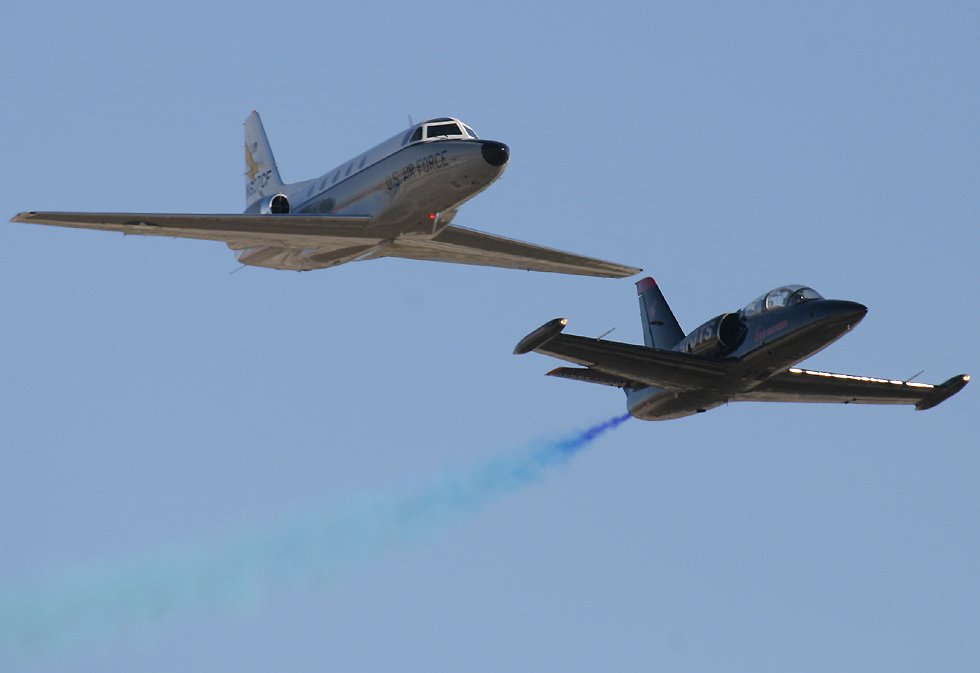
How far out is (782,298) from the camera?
5791 centimetres

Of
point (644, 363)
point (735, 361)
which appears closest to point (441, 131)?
point (644, 363)

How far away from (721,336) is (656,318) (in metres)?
8.92

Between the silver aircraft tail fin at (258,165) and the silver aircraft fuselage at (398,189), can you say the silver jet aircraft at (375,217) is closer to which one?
the silver aircraft fuselage at (398,189)

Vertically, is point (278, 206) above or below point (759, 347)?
above

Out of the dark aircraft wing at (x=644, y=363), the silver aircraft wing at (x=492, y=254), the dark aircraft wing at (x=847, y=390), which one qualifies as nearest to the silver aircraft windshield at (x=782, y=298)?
the dark aircraft wing at (x=644, y=363)

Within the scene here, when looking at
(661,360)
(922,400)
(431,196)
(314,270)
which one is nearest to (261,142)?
(314,270)

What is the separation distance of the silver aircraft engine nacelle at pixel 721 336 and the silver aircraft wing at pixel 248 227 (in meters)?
12.0

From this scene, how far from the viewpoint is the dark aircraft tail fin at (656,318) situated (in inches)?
2662

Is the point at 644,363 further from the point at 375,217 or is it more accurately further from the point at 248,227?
the point at 248,227

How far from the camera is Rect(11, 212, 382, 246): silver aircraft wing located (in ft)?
189

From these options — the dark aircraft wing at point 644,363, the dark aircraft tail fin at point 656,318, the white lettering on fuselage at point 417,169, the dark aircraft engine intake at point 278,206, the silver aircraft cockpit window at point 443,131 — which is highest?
the dark aircraft engine intake at point 278,206

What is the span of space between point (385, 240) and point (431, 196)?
10.3ft

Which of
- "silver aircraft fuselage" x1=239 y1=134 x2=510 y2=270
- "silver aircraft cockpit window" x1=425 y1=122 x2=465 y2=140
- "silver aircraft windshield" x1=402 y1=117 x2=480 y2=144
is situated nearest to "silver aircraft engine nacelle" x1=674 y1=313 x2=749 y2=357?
"silver aircraft fuselage" x1=239 y1=134 x2=510 y2=270

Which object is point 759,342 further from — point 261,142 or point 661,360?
point 261,142
